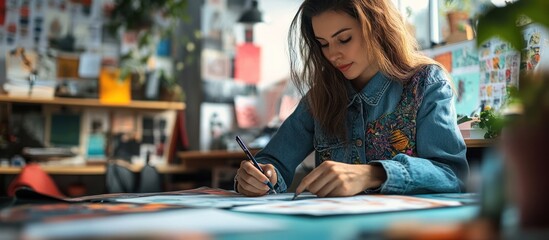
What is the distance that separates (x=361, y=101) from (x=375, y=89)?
5 cm

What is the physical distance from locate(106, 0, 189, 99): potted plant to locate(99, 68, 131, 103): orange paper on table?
5 centimetres

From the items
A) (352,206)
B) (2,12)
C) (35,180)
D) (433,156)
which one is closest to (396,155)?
(433,156)

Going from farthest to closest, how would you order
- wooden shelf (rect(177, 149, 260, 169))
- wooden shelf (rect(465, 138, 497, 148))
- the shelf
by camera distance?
wooden shelf (rect(177, 149, 260, 169)) → the shelf → wooden shelf (rect(465, 138, 497, 148))

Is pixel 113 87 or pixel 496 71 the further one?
pixel 113 87

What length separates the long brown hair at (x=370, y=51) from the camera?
163 centimetres

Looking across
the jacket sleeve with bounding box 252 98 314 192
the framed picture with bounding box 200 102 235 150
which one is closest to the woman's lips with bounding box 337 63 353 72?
the jacket sleeve with bounding box 252 98 314 192

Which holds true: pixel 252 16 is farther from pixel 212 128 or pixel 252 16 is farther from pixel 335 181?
pixel 335 181

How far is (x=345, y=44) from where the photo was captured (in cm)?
166

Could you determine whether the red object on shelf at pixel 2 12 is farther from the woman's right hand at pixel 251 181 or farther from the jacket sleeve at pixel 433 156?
the jacket sleeve at pixel 433 156

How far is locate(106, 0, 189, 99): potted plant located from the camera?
4.01 metres

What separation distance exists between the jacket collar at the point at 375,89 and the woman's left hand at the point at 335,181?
43 cm

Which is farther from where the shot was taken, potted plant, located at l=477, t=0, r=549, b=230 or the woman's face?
the woman's face

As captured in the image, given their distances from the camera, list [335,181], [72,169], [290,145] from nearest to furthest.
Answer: [335,181]
[290,145]
[72,169]

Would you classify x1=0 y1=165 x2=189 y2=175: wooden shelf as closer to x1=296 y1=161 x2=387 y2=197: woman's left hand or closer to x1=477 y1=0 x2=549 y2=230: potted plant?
x1=296 y1=161 x2=387 y2=197: woman's left hand
